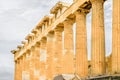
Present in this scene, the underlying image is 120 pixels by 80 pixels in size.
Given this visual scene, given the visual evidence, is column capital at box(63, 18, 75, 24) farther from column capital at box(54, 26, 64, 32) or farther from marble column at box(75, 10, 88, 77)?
marble column at box(75, 10, 88, 77)

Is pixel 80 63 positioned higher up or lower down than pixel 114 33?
lower down

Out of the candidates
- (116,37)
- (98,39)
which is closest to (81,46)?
(98,39)

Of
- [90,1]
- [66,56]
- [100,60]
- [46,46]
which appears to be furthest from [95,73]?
[46,46]

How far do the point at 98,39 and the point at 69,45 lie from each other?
7746mm

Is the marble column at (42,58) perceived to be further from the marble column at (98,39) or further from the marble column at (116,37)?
the marble column at (116,37)

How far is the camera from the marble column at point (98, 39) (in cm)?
2370

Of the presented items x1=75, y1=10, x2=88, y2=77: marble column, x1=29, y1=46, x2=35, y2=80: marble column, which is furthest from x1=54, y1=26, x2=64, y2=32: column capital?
x1=29, y1=46, x2=35, y2=80: marble column

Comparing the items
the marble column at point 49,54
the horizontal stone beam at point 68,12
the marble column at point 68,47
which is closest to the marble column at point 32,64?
the horizontal stone beam at point 68,12

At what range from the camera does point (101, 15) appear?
24453mm

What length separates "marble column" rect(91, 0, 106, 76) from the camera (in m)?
23.7

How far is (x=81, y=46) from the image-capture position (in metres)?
27.7

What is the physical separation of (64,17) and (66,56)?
3.73 meters

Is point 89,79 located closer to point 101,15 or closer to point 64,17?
point 101,15

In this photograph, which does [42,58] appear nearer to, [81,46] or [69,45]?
[69,45]
